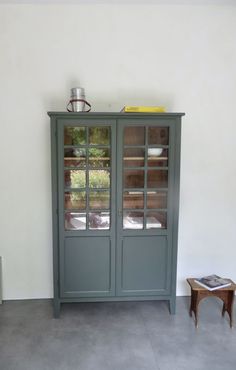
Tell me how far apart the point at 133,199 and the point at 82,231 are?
58 cm

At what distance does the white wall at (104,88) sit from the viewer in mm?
2938

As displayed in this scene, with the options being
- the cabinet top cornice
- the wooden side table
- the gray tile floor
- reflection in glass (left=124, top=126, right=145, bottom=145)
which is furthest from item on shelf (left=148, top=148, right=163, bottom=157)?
the gray tile floor

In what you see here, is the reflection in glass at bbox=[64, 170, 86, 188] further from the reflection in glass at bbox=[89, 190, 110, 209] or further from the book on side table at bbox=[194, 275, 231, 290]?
the book on side table at bbox=[194, 275, 231, 290]

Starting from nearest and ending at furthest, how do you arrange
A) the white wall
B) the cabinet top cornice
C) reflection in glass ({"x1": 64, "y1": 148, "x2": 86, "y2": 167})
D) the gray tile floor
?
the gray tile floor < the cabinet top cornice < reflection in glass ({"x1": 64, "y1": 148, "x2": 86, "y2": 167}) < the white wall

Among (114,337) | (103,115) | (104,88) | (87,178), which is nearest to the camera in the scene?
(114,337)

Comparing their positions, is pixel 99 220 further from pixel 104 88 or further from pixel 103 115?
pixel 104 88

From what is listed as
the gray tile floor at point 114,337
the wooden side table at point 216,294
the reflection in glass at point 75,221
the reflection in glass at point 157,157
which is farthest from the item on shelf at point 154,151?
the gray tile floor at point 114,337

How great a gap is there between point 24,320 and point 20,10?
3.07 m

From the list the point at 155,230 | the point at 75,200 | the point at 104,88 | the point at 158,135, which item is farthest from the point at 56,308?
the point at 104,88

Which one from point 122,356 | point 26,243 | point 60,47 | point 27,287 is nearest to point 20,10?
point 60,47

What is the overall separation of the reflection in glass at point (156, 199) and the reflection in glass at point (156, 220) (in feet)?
0.25

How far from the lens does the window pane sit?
2762 millimetres

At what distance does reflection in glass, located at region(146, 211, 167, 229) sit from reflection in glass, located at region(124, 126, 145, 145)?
70cm

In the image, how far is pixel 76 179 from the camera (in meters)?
2.71
